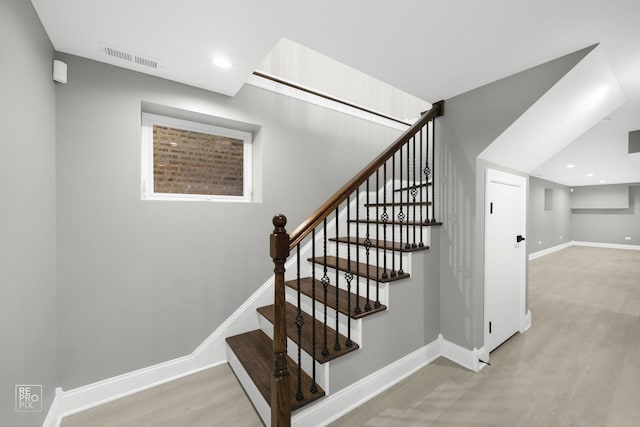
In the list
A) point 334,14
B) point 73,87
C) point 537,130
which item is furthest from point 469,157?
point 73,87

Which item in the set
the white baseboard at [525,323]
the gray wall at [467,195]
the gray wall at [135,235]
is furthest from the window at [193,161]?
the white baseboard at [525,323]

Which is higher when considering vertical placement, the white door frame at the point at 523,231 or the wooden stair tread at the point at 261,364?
the white door frame at the point at 523,231

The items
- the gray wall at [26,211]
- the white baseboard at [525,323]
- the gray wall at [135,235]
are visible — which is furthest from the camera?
the white baseboard at [525,323]

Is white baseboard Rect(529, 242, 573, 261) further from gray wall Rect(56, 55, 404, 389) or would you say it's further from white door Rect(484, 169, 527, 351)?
gray wall Rect(56, 55, 404, 389)

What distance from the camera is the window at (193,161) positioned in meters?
2.13

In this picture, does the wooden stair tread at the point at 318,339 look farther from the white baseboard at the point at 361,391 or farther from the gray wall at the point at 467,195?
the gray wall at the point at 467,195

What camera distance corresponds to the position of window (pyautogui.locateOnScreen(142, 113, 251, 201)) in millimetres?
2135

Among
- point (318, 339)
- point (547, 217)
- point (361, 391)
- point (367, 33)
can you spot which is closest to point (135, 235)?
point (318, 339)

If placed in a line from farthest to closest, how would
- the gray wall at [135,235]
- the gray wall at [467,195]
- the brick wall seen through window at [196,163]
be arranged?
the brick wall seen through window at [196,163]
the gray wall at [467,195]
the gray wall at [135,235]

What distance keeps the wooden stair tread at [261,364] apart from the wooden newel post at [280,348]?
10cm

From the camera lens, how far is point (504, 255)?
247 cm

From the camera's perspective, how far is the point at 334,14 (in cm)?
138

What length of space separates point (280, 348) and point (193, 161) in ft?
5.90

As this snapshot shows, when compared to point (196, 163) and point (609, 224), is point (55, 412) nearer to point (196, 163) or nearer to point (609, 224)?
point (196, 163)
